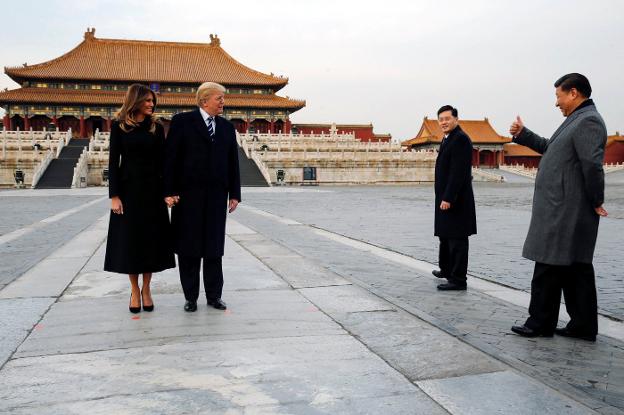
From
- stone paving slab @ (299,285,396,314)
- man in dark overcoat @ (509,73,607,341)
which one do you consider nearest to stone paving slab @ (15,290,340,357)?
stone paving slab @ (299,285,396,314)

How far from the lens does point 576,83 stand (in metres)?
3.41

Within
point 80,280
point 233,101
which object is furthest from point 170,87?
point 80,280

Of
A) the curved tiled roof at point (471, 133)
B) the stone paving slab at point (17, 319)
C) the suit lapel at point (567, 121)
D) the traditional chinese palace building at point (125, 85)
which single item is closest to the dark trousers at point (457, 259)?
the suit lapel at point (567, 121)

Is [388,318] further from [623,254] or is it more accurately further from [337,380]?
[623,254]

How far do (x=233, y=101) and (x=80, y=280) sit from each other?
46.1m

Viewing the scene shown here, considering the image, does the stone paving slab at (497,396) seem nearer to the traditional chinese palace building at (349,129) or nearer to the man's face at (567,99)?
the man's face at (567,99)

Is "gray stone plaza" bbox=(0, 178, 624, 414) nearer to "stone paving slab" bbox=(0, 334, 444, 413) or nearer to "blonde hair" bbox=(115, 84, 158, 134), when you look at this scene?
"stone paving slab" bbox=(0, 334, 444, 413)

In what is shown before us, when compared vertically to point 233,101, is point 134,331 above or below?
below

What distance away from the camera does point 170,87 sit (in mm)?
49625

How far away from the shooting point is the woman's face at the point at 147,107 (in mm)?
3767

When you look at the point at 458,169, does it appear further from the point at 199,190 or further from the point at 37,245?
the point at 37,245

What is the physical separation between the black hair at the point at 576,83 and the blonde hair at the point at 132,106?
2.82 meters

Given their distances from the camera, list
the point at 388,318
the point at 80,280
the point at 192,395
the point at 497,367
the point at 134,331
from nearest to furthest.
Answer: the point at 192,395, the point at 497,367, the point at 134,331, the point at 388,318, the point at 80,280

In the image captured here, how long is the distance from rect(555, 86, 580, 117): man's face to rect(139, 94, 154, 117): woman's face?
9.24 feet
